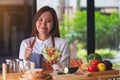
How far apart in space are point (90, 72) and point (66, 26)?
195cm

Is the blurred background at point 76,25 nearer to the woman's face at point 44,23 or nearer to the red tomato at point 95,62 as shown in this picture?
the woman's face at point 44,23

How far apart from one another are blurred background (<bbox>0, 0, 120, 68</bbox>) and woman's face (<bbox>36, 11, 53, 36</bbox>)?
96cm

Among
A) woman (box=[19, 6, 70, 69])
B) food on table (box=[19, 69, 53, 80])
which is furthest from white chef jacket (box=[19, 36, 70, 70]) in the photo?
food on table (box=[19, 69, 53, 80])

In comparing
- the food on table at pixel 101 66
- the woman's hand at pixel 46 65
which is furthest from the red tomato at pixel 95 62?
the woman's hand at pixel 46 65

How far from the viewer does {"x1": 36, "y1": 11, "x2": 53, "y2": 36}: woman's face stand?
3320 mm

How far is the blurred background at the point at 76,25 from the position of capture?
428 centimetres

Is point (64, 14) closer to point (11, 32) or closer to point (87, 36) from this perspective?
point (87, 36)

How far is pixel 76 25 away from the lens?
4.66m

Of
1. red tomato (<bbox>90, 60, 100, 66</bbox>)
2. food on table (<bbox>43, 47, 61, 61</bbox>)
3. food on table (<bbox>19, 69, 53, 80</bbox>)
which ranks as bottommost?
food on table (<bbox>19, 69, 53, 80</bbox>)

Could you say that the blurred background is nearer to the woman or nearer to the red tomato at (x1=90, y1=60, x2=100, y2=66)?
the woman

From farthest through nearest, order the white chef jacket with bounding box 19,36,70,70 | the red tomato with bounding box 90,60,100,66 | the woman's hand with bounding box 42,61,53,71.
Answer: the white chef jacket with bounding box 19,36,70,70, the woman's hand with bounding box 42,61,53,71, the red tomato with bounding box 90,60,100,66

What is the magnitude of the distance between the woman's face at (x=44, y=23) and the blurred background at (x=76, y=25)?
96cm

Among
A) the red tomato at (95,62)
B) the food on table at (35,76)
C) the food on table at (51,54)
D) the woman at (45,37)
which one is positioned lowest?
the food on table at (35,76)

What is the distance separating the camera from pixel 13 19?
428cm
